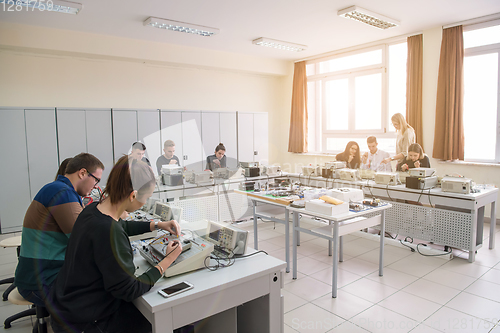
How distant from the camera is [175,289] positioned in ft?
4.87

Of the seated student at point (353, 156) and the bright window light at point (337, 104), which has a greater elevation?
the bright window light at point (337, 104)

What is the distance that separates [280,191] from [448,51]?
145 inches

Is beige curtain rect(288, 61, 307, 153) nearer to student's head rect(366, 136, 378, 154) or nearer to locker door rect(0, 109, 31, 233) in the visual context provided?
student's head rect(366, 136, 378, 154)

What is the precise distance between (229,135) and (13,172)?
3.68m

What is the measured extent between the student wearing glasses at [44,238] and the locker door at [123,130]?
3539mm

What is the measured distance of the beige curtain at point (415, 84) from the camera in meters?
5.38

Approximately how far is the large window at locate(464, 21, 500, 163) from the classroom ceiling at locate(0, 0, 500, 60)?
0.39 metres

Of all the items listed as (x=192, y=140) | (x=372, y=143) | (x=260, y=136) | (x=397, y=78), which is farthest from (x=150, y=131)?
(x=397, y=78)

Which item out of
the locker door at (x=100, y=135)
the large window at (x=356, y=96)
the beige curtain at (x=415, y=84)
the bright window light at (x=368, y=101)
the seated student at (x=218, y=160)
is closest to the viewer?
the locker door at (x=100, y=135)

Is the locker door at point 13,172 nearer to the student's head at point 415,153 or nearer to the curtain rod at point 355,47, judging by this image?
the student's head at point 415,153

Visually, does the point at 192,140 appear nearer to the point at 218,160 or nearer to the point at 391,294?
the point at 218,160

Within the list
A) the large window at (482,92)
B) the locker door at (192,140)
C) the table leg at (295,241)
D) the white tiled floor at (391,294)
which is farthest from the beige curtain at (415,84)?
the locker door at (192,140)

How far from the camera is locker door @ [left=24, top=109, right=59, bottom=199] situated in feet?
15.5

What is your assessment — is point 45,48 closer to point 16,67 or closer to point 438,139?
point 16,67
